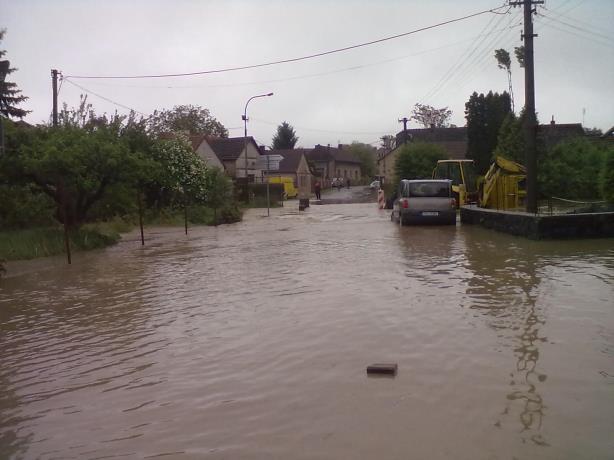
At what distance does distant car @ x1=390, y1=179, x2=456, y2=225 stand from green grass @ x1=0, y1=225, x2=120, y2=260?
427 inches

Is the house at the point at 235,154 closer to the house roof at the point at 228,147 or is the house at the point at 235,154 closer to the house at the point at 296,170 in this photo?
the house roof at the point at 228,147

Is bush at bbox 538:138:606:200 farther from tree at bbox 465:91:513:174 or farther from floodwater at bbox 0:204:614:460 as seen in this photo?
floodwater at bbox 0:204:614:460

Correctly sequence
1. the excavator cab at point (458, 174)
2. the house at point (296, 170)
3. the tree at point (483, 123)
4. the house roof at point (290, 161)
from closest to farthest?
the excavator cab at point (458, 174), the tree at point (483, 123), the house at point (296, 170), the house roof at point (290, 161)

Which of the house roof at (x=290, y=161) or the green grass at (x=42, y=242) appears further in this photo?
the house roof at (x=290, y=161)

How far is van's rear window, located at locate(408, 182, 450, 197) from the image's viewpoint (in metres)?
23.0

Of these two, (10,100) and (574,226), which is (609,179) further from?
(10,100)

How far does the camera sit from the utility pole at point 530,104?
18453 mm

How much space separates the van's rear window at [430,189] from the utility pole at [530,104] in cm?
448

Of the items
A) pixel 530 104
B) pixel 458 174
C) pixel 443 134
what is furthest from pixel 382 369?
pixel 443 134

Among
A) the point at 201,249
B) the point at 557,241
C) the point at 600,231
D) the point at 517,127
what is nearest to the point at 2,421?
the point at 201,249

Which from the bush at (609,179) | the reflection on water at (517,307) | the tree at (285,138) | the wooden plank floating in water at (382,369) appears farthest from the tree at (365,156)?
the wooden plank floating in water at (382,369)

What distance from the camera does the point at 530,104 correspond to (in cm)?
1858

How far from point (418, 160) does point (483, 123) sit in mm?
6958

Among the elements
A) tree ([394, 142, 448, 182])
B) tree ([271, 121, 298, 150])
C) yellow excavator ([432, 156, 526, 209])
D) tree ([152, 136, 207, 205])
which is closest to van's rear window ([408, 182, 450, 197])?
yellow excavator ([432, 156, 526, 209])
